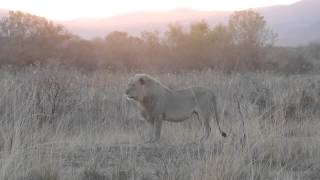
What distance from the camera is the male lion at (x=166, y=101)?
1085 centimetres

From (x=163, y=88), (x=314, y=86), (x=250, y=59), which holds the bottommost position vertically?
(x=250, y=59)

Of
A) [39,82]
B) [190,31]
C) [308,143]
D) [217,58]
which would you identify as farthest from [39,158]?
[190,31]

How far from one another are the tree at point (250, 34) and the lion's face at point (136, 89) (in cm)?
3616

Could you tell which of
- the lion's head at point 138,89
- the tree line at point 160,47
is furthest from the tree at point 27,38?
the lion's head at point 138,89

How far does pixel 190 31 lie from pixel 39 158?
139ft

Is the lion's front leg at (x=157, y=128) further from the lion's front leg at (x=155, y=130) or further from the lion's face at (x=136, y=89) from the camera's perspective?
the lion's face at (x=136, y=89)

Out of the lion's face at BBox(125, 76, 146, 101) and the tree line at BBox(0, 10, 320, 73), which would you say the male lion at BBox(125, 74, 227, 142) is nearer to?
the lion's face at BBox(125, 76, 146, 101)

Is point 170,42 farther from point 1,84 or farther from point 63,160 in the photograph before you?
point 63,160

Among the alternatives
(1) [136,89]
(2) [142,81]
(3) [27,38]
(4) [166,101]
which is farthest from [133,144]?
(3) [27,38]

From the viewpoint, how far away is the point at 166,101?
11.1 metres

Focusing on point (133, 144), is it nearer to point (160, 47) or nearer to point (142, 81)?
point (142, 81)

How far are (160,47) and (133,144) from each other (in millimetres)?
38376

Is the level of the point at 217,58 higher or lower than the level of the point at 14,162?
lower

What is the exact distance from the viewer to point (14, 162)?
7254 mm
